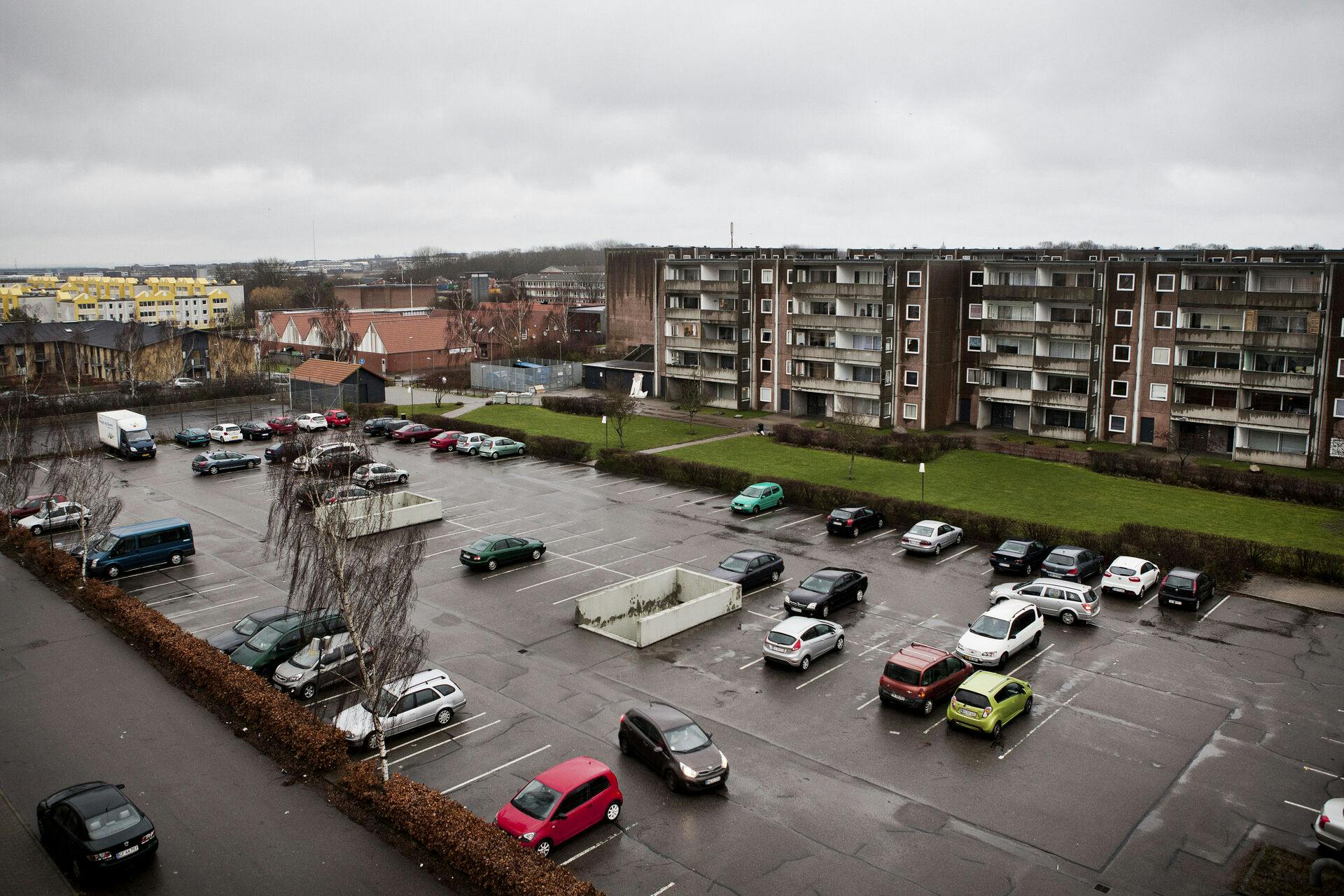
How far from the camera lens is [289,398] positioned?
2950 inches

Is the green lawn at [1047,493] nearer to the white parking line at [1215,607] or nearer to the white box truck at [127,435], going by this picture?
the white parking line at [1215,607]

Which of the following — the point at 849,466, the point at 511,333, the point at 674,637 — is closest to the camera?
the point at 674,637

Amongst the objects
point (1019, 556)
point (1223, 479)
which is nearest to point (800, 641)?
point (1019, 556)

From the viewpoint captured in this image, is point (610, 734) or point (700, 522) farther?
point (700, 522)

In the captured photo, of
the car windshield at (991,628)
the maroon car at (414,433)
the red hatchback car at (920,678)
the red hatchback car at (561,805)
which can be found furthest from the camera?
the maroon car at (414,433)

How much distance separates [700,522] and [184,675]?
893 inches

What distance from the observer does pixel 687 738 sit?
20.4 metres

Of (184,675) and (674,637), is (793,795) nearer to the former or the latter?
(674,637)

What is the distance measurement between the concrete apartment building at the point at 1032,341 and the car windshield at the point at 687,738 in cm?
4631

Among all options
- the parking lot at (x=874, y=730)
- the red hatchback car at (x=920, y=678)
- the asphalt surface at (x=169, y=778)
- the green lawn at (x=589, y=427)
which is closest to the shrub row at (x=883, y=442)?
the green lawn at (x=589, y=427)

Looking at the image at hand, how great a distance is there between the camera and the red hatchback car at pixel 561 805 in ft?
57.2

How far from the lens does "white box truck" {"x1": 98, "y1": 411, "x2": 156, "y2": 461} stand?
55.7m

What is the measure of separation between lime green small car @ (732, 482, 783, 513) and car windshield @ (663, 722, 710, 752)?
23344 millimetres

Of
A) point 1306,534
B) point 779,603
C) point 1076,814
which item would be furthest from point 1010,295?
point 1076,814
